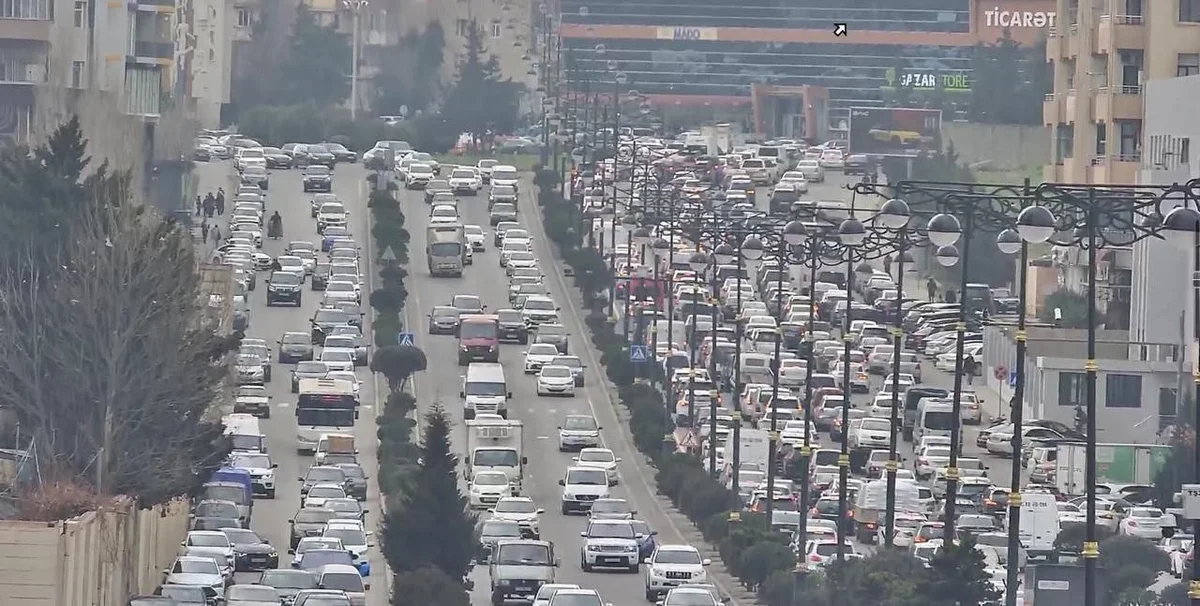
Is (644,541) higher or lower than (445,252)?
lower

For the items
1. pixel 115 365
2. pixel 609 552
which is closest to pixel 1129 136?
pixel 609 552

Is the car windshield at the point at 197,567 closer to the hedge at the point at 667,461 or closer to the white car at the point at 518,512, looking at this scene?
the hedge at the point at 667,461

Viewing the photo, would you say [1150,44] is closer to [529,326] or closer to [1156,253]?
[1156,253]

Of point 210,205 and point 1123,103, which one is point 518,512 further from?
point 210,205

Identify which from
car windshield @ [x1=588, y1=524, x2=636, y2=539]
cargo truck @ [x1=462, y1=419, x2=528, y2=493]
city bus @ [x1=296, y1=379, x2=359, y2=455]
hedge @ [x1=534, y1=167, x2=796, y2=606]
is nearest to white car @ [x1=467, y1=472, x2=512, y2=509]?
cargo truck @ [x1=462, y1=419, x2=528, y2=493]

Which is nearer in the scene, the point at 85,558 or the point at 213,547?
the point at 85,558

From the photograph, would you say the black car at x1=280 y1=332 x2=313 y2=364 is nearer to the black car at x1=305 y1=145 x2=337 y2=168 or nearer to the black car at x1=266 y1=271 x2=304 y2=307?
the black car at x1=266 y1=271 x2=304 y2=307
